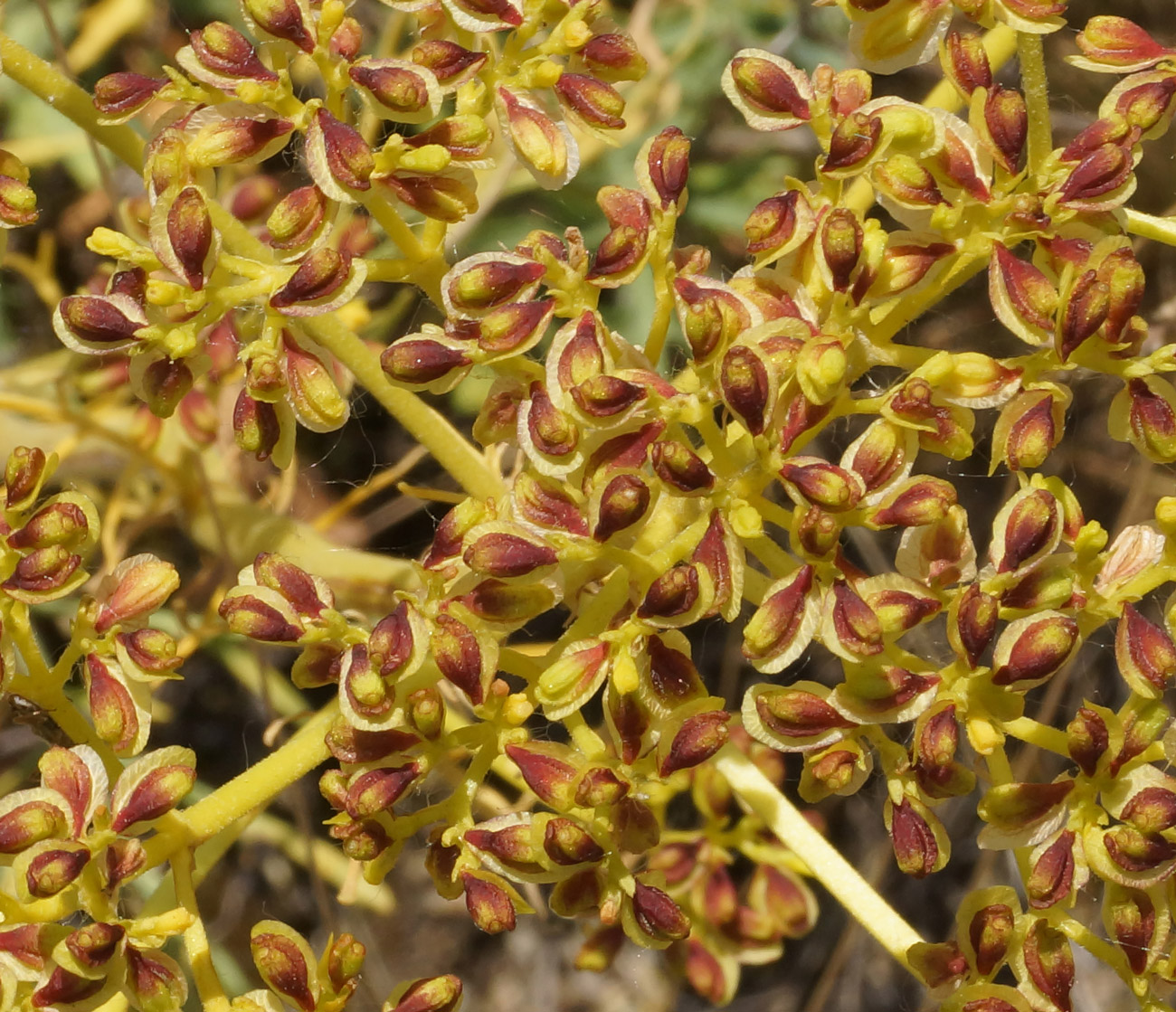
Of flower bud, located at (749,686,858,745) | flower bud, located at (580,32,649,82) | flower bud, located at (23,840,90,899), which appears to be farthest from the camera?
flower bud, located at (580,32,649,82)

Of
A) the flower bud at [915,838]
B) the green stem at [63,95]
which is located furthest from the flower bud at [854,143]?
the green stem at [63,95]

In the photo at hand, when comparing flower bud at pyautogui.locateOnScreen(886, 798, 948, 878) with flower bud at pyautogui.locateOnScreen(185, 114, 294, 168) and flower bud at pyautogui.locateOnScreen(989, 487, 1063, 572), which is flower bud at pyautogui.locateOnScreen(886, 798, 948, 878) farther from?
flower bud at pyautogui.locateOnScreen(185, 114, 294, 168)

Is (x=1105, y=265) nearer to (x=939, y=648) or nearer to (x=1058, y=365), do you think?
(x=1058, y=365)

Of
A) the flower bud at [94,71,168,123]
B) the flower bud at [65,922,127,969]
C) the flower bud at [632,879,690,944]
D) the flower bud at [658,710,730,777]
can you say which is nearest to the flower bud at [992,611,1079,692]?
the flower bud at [658,710,730,777]

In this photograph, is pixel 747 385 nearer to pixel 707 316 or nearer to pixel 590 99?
pixel 707 316

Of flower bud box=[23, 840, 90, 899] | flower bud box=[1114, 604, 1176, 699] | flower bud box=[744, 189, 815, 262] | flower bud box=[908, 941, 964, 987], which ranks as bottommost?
flower bud box=[908, 941, 964, 987]

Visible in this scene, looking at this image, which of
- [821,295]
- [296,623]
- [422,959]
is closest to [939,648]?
[422,959]
